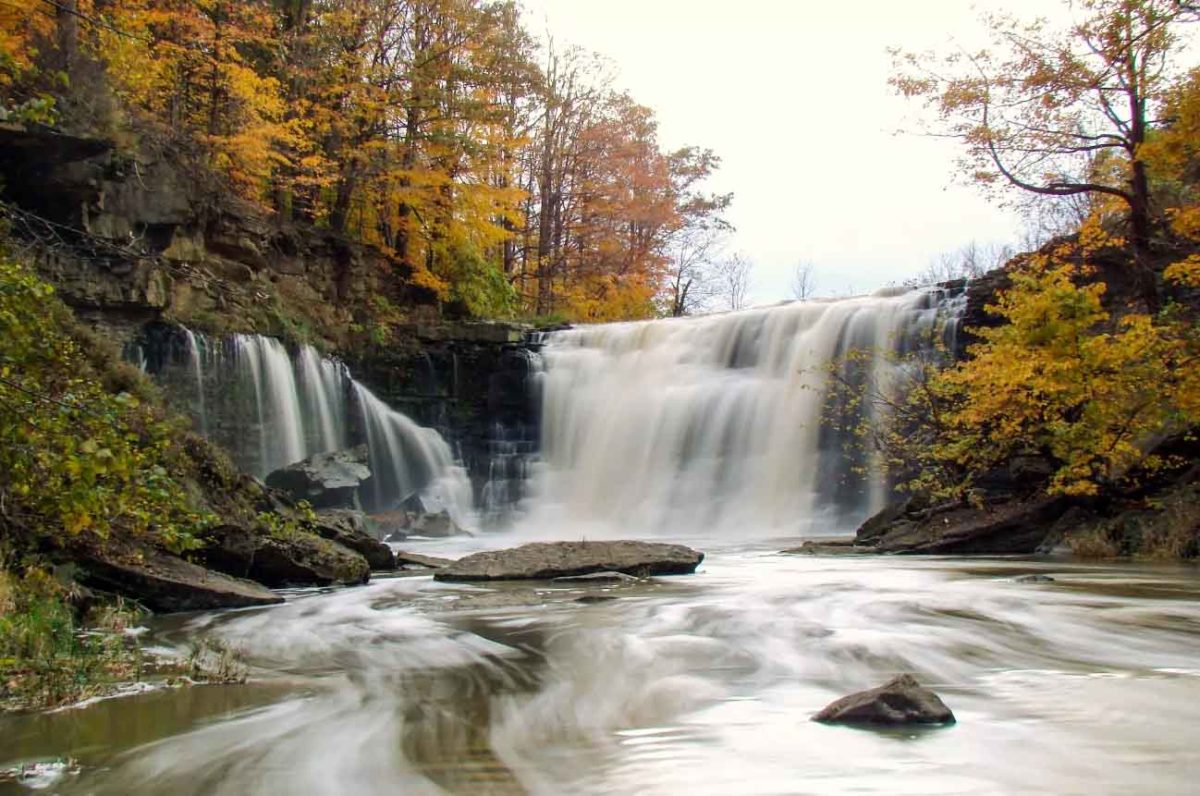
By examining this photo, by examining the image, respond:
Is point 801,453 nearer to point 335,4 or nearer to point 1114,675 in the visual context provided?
point 1114,675

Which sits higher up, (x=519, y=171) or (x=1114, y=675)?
(x=519, y=171)

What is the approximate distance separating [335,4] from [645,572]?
22161 millimetres

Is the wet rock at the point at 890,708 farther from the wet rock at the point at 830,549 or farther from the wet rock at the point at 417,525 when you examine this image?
the wet rock at the point at 417,525

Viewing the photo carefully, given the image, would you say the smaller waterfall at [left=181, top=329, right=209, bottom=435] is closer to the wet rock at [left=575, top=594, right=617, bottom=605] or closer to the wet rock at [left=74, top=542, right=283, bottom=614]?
the wet rock at [left=74, top=542, right=283, bottom=614]

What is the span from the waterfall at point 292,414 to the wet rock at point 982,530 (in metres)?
10.5

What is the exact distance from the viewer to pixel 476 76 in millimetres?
25453

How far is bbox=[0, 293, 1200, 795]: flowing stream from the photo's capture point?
3.45 metres

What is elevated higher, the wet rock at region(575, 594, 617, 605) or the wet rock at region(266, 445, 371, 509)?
the wet rock at region(266, 445, 371, 509)

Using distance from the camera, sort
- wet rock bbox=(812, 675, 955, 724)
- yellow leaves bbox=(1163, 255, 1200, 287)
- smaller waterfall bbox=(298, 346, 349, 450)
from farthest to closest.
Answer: smaller waterfall bbox=(298, 346, 349, 450)
yellow leaves bbox=(1163, 255, 1200, 287)
wet rock bbox=(812, 675, 955, 724)

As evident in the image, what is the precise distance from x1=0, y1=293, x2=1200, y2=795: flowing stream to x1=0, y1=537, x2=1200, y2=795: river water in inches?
0.7

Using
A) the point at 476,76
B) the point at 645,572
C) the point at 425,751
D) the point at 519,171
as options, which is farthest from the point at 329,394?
the point at 425,751

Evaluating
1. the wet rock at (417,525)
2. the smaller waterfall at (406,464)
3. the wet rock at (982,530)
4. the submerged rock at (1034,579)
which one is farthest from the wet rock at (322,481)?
the submerged rock at (1034,579)

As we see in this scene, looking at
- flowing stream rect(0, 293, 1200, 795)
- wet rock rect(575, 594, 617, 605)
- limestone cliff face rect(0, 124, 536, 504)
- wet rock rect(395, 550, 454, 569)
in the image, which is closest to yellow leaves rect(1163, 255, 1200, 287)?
flowing stream rect(0, 293, 1200, 795)

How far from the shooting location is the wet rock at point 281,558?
9078mm
